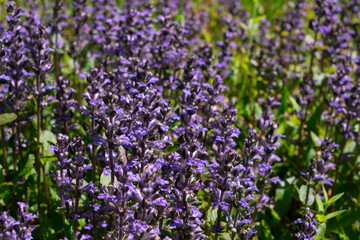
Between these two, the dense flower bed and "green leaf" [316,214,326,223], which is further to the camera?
"green leaf" [316,214,326,223]

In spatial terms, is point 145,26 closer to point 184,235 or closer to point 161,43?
point 161,43

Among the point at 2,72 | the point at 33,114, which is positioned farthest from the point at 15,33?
the point at 33,114

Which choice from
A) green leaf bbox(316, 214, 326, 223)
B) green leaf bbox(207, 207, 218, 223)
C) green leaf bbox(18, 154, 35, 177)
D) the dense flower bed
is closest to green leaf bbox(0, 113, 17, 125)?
the dense flower bed

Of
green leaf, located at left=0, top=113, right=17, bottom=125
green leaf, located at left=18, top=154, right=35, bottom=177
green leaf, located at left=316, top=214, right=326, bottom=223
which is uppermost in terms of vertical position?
green leaf, located at left=0, top=113, right=17, bottom=125

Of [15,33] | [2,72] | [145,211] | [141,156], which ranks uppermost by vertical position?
[15,33]

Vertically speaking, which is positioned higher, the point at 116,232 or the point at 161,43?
the point at 161,43

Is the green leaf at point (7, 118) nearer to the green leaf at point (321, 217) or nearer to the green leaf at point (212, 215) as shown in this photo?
the green leaf at point (212, 215)

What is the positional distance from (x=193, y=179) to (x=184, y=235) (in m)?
0.59

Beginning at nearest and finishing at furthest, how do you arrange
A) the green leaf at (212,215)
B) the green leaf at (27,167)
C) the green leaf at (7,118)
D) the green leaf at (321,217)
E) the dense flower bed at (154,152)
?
the dense flower bed at (154,152)
the green leaf at (7,118)
the green leaf at (212,215)
the green leaf at (321,217)
the green leaf at (27,167)

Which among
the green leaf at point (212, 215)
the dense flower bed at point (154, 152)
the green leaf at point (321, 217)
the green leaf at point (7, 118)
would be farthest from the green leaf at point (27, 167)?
the green leaf at point (321, 217)

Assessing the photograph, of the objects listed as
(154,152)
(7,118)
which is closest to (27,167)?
(7,118)

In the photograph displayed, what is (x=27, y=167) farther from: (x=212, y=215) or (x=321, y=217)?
(x=321, y=217)

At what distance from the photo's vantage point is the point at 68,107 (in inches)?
231

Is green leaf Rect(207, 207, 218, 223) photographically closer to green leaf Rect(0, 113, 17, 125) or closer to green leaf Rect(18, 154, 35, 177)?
green leaf Rect(18, 154, 35, 177)
